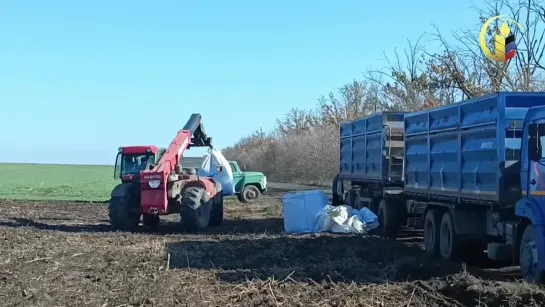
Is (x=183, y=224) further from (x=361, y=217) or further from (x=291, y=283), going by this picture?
(x=291, y=283)

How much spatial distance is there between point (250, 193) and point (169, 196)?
54.3 ft

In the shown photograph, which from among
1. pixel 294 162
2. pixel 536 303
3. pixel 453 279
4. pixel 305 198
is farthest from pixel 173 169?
pixel 294 162

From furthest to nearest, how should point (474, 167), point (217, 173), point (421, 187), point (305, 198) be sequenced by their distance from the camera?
point (217, 173), point (305, 198), point (421, 187), point (474, 167)

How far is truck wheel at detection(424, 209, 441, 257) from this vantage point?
14789mm

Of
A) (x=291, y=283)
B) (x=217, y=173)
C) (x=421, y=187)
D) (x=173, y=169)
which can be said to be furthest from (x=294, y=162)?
(x=291, y=283)

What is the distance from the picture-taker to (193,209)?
19828 mm

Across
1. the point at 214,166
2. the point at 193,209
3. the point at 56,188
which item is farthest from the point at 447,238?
the point at 56,188

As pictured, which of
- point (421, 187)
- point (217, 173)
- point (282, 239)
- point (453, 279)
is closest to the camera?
point (453, 279)

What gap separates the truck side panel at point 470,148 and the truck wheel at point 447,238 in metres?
0.42

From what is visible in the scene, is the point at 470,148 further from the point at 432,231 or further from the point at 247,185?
the point at 247,185

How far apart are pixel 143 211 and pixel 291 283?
10.1m

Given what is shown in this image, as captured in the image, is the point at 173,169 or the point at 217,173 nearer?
the point at 173,169

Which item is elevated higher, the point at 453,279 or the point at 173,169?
the point at 173,169

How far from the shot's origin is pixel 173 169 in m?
20.8
